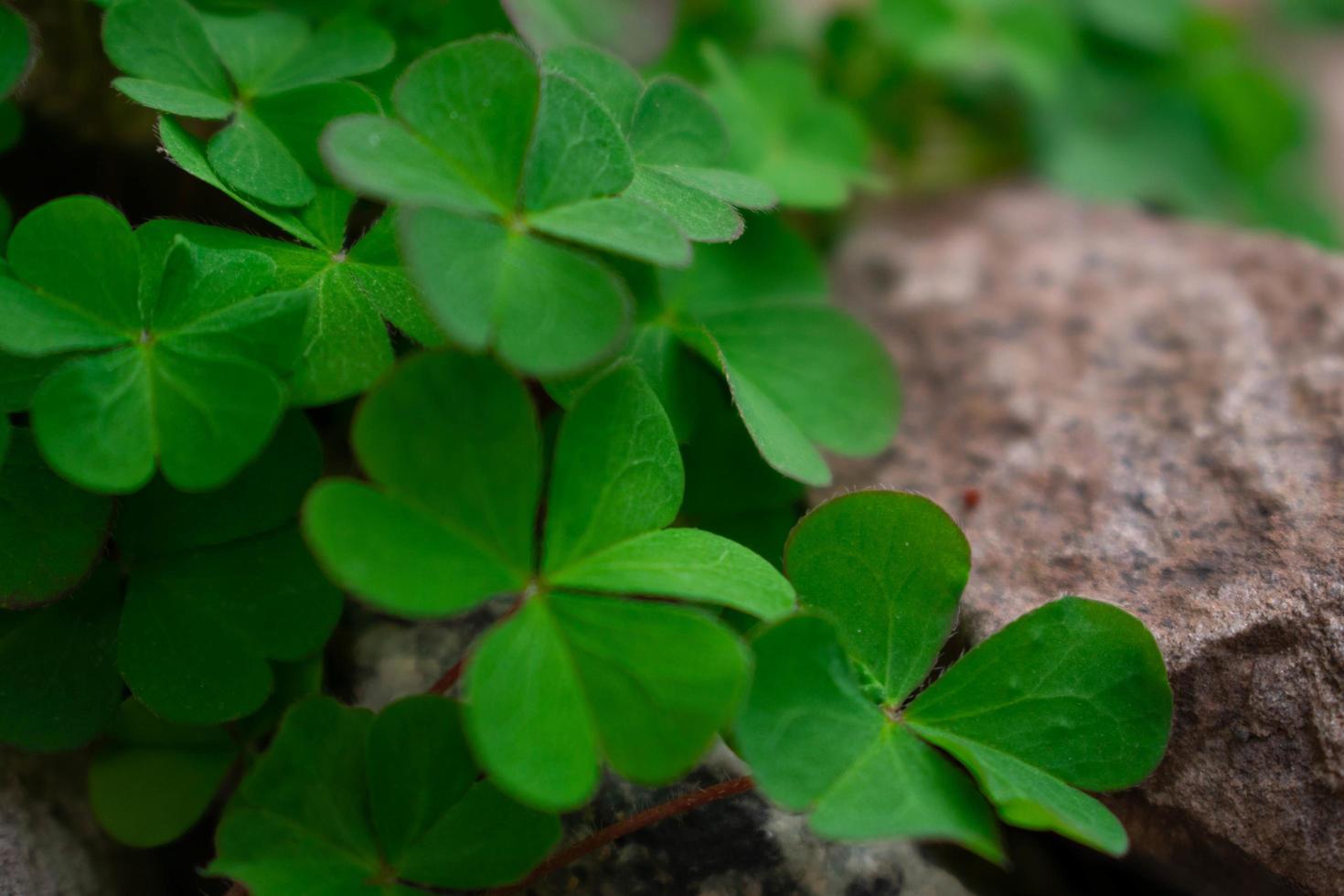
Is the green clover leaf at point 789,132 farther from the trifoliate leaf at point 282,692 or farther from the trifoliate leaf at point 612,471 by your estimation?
the trifoliate leaf at point 282,692

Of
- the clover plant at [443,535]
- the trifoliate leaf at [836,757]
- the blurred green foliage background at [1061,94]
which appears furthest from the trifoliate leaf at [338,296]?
the blurred green foliage background at [1061,94]

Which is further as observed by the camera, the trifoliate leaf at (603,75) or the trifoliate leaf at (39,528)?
the trifoliate leaf at (603,75)

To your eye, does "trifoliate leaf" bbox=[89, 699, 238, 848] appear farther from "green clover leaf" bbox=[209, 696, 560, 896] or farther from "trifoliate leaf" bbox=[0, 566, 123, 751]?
"green clover leaf" bbox=[209, 696, 560, 896]

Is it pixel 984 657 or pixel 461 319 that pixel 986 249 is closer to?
pixel 984 657

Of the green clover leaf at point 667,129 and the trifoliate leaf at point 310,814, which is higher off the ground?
the green clover leaf at point 667,129

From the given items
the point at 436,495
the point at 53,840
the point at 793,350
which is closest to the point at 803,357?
the point at 793,350
